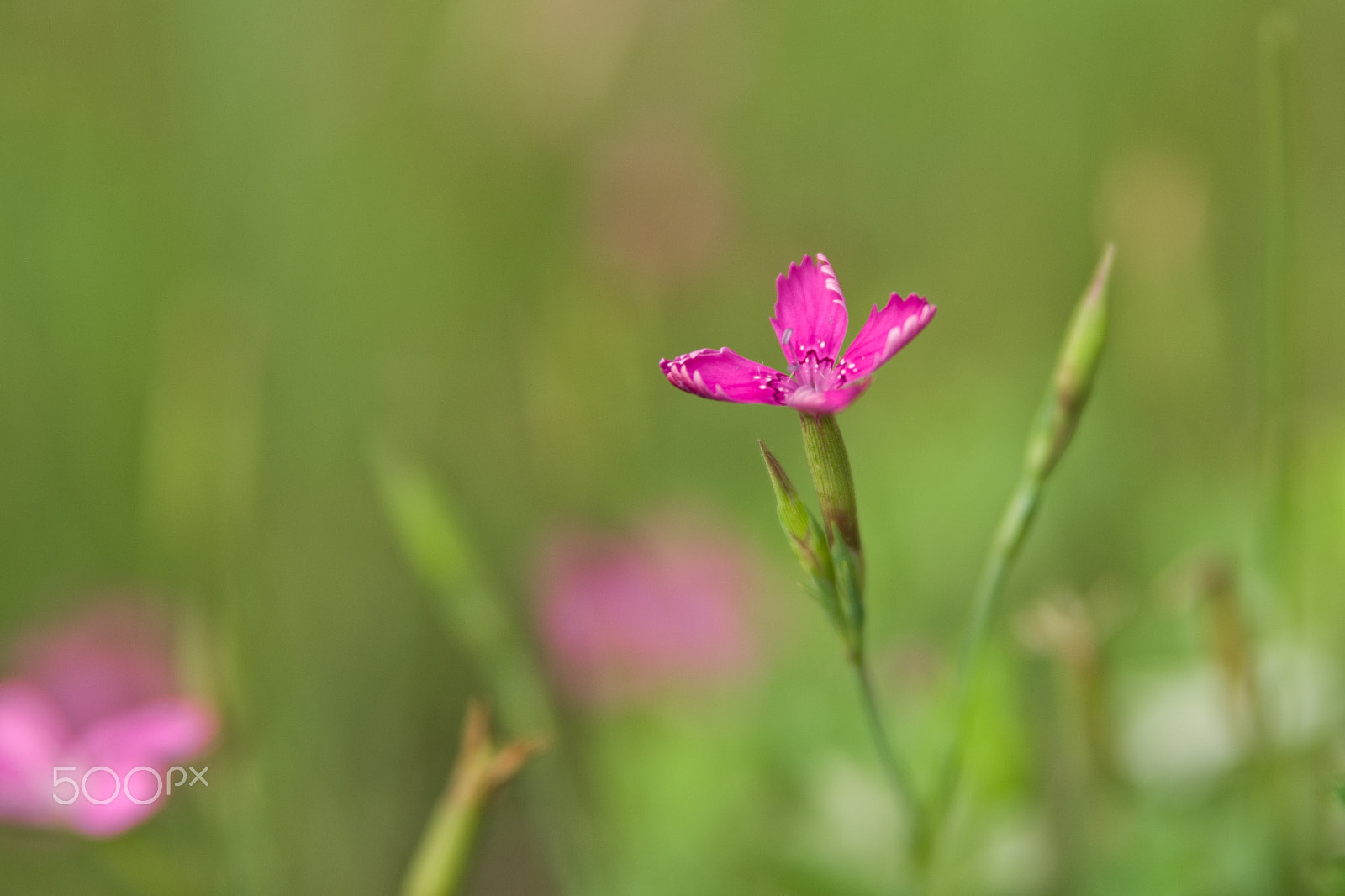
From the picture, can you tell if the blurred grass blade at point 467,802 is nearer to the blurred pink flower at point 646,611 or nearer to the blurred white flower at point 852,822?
the blurred white flower at point 852,822

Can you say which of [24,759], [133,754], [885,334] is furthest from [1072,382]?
[24,759]

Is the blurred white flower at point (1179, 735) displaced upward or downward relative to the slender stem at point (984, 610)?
downward

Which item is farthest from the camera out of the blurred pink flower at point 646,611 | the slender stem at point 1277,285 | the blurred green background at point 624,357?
the blurred pink flower at point 646,611

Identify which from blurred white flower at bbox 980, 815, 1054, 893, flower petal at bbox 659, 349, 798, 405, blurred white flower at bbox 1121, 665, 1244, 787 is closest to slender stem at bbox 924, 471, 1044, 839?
flower petal at bbox 659, 349, 798, 405

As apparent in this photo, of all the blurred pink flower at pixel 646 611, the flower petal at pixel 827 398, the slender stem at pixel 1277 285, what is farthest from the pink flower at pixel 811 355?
the blurred pink flower at pixel 646 611

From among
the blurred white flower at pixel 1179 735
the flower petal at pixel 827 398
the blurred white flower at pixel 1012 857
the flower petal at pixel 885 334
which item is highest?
the flower petal at pixel 885 334

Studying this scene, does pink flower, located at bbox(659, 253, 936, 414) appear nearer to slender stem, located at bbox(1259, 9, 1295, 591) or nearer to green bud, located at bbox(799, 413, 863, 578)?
green bud, located at bbox(799, 413, 863, 578)

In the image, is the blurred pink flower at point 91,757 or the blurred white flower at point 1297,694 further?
the blurred white flower at point 1297,694

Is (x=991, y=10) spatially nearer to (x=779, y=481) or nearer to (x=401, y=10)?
(x=401, y=10)

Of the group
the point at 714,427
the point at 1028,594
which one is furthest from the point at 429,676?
the point at 1028,594
